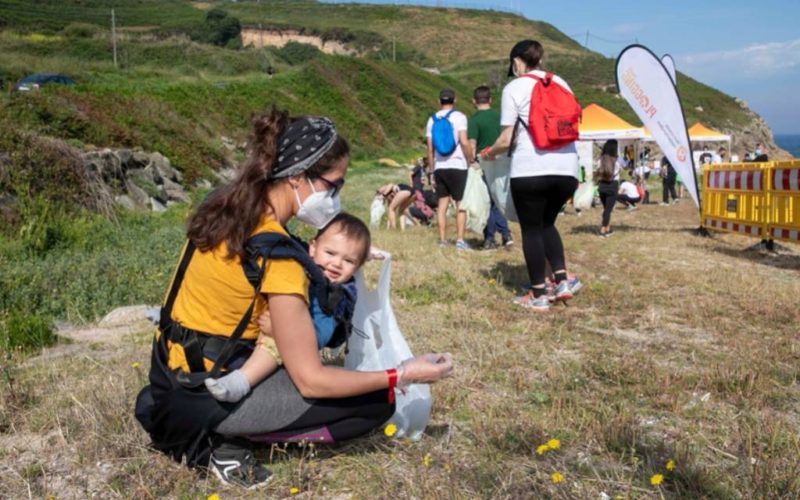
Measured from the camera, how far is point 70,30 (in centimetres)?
5022

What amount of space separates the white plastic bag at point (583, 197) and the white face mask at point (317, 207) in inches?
580

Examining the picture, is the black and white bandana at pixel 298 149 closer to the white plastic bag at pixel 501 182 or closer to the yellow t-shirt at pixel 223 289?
the yellow t-shirt at pixel 223 289

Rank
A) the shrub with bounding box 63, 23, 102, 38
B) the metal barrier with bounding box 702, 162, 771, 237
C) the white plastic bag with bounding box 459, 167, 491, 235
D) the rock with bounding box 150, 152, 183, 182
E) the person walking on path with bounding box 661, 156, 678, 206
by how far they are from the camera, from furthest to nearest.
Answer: the shrub with bounding box 63, 23, 102, 38, the person walking on path with bounding box 661, 156, 678, 206, the rock with bounding box 150, 152, 183, 182, the metal barrier with bounding box 702, 162, 771, 237, the white plastic bag with bounding box 459, 167, 491, 235

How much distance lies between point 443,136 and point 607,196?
15.1ft

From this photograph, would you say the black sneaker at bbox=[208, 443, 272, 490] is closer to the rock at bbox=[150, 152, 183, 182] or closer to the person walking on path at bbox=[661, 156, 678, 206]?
the rock at bbox=[150, 152, 183, 182]

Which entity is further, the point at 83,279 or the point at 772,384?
the point at 83,279

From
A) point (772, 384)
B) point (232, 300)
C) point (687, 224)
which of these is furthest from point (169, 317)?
point (687, 224)

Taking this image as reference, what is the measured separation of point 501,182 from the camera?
645 centimetres

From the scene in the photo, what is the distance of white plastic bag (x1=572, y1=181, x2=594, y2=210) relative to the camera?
17.1 metres

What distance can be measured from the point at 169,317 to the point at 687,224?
1319cm

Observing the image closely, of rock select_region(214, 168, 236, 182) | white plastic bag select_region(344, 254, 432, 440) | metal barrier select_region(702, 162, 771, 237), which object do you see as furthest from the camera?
rock select_region(214, 168, 236, 182)

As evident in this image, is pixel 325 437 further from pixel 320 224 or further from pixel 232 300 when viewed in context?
pixel 320 224

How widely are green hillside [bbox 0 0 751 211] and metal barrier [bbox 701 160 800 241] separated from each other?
31.0 feet

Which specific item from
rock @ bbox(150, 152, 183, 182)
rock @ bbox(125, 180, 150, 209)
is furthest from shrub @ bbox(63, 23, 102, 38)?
rock @ bbox(125, 180, 150, 209)
